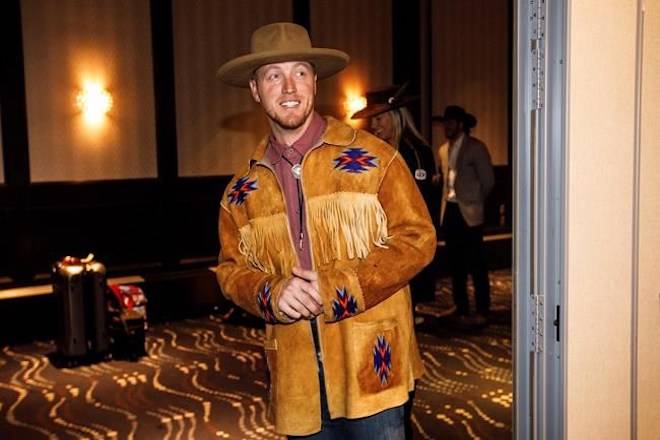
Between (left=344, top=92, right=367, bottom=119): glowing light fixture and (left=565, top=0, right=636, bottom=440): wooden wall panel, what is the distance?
282 inches

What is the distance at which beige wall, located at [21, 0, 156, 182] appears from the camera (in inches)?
282

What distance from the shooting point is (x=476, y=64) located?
10453 millimetres

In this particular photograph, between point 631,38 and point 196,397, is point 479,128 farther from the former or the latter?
point 631,38

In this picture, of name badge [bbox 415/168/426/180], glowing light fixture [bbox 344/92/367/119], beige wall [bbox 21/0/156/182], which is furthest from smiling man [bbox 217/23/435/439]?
glowing light fixture [bbox 344/92/367/119]

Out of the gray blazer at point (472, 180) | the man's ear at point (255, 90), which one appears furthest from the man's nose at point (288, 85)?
the gray blazer at point (472, 180)

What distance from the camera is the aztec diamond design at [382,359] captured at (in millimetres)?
2225

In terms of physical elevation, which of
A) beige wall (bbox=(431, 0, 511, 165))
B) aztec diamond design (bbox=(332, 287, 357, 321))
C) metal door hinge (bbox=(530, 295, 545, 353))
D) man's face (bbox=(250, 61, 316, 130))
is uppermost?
beige wall (bbox=(431, 0, 511, 165))

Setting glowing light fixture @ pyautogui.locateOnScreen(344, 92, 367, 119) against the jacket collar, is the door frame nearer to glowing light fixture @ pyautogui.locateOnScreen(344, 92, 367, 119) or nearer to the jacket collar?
the jacket collar

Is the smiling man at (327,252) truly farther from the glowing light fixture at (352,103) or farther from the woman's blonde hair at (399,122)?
the glowing light fixture at (352,103)

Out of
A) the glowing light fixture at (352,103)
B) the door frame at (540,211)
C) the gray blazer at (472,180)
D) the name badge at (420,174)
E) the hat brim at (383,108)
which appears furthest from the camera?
the glowing light fixture at (352,103)

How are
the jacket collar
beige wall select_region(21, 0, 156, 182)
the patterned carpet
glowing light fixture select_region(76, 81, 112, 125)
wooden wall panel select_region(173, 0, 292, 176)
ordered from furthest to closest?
wooden wall panel select_region(173, 0, 292, 176)
glowing light fixture select_region(76, 81, 112, 125)
beige wall select_region(21, 0, 156, 182)
the patterned carpet
the jacket collar

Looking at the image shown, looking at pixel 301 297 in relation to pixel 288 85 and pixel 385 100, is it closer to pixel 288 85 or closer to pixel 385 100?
pixel 288 85

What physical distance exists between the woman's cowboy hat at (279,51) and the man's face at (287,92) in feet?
0.09

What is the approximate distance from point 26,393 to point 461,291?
11.3 ft
